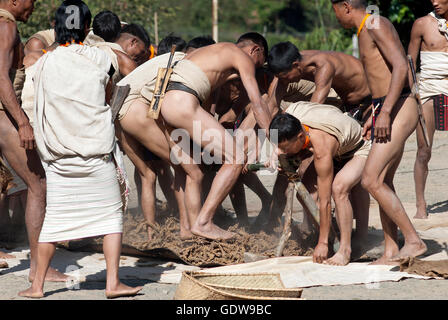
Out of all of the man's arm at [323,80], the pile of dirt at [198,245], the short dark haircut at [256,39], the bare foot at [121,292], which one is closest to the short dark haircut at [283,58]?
the man's arm at [323,80]

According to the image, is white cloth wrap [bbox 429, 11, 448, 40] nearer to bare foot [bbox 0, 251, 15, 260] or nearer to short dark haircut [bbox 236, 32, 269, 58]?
short dark haircut [bbox 236, 32, 269, 58]

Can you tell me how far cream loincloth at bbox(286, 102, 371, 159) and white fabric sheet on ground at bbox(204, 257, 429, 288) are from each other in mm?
828

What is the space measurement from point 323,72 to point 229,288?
237cm

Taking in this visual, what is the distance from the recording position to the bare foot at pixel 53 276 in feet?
16.1

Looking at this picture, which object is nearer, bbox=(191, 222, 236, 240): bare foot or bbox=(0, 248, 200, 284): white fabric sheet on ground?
bbox=(0, 248, 200, 284): white fabric sheet on ground

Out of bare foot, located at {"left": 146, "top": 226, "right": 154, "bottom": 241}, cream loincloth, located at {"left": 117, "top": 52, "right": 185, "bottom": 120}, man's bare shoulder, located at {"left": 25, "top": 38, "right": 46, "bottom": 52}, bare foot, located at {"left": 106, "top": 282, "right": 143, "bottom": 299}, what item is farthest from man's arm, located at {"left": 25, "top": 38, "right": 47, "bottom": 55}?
bare foot, located at {"left": 106, "top": 282, "right": 143, "bottom": 299}

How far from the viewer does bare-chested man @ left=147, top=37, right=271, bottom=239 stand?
5637 millimetres

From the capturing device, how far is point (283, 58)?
5.95 m

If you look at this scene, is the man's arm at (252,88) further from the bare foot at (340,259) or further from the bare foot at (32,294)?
the bare foot at (32,294)

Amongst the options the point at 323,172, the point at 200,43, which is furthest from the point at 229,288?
the point at 200,43

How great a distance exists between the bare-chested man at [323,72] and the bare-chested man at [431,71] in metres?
0.92

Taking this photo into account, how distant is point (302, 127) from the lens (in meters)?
5.26

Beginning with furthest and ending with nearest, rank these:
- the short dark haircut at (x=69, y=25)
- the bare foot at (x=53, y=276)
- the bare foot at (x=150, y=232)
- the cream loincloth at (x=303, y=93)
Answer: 1. the cream loincloth at (x=303, y=93)
2. the bare foot at (x=150, y=232)
3. the bare foot at (x=53, y=276)
4. the short dark haircut at (x=69, y=25)

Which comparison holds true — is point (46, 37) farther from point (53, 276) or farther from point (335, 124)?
point (335, 124)
